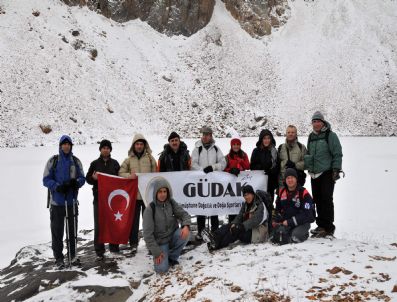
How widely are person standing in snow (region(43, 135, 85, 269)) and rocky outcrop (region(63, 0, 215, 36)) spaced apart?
4580cm

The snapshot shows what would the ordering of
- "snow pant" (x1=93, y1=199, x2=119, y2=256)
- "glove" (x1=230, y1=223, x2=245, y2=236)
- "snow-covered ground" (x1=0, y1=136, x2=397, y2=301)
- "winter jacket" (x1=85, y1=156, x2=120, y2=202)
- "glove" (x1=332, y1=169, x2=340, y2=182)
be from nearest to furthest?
"snow-covered ground" (x1=0, y1=136, x2=397, y2=301), "glove" (x1=230, y1=223, x2=245, y2=236), "glove" (x1=332, y1=169, x2=340, y2=182), "snow pant" (x1=93, y1=199, x2=119, y2=256), "winter jacket" (x1=85, y1=156, x2=120, y2=202)

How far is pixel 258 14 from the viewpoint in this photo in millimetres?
57844

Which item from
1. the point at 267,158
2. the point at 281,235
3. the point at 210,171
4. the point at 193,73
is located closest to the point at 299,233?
the point at 281,235

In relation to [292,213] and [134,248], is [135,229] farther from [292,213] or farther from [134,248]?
[292,213]

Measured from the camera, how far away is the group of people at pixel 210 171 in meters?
6.68

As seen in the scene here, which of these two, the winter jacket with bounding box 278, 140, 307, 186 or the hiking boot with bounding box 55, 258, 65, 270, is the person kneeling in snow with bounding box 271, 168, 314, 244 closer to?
the winter jacket with bounding box 278, 140, 307, 186

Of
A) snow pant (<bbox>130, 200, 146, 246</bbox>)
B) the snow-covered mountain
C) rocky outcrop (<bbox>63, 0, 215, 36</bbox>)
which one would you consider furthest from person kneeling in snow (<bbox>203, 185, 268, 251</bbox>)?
rocky outcrop (<bbox>63, 0, 215, 36</bbox>)

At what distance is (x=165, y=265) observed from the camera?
6.43 metres

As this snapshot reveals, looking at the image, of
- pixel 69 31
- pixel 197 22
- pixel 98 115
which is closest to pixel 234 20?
pixel 197 22

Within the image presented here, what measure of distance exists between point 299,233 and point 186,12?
172 ft

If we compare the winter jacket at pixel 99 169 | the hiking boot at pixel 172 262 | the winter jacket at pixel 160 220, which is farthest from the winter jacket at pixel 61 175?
the hiking boot at pixel 172 262

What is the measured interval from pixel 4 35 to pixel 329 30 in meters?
43.1

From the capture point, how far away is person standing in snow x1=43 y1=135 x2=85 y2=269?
6957 mm

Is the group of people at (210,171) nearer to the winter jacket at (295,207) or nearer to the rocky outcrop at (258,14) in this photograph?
the winter jacket at (295,207)
